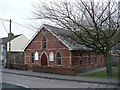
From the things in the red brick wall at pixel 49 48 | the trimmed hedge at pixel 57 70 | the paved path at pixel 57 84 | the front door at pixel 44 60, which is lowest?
the paved path at pixel 57 84

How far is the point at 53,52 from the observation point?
33656 mm

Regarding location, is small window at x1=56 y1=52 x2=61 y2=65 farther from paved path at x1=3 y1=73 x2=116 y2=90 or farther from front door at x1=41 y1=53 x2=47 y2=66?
paved path at x1=3 y1=73 x2=116 y2=90

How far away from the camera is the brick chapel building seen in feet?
105

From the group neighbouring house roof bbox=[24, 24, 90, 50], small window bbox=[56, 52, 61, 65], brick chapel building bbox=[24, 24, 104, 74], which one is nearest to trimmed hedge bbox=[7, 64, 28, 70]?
brick chapel building bbox=[24, 24, 104, 74]

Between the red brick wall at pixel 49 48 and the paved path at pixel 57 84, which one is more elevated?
the red brick wall at pixel 49 48

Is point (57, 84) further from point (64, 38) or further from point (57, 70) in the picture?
point (64, 38)

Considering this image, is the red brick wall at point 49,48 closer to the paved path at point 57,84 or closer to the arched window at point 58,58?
the arched window at point 58,58

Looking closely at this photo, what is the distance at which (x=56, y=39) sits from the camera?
3316 centimetres

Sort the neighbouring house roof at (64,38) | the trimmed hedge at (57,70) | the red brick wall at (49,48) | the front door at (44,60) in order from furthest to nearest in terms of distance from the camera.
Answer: the front door at (44,60), the red brick wall at (49,48), the trimmed hedge at (57,70), the neighbouring house roof at (64,38)

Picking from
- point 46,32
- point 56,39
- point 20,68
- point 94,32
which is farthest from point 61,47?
point 94,32

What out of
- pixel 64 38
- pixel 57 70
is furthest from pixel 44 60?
pixel 64 38

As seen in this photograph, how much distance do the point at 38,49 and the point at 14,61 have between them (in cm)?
774

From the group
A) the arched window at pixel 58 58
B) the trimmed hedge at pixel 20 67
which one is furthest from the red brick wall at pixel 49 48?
the trimmed hedge at pixel 20 67

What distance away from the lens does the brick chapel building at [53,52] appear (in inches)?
1260
